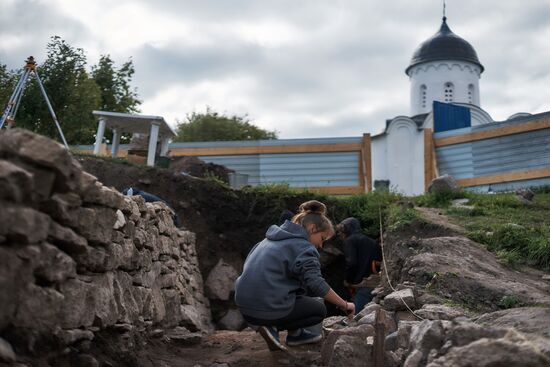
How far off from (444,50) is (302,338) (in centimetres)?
2364

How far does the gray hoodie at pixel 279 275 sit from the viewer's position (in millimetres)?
5133

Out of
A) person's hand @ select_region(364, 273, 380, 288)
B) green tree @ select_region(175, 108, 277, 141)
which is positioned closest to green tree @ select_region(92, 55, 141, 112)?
green tree @ select_region(175, 108, 277, 141)

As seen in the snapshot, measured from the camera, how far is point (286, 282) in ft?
17.2

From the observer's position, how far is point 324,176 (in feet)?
51.0

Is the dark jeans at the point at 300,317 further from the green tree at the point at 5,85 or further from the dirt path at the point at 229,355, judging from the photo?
the green tree at the point at 5,85

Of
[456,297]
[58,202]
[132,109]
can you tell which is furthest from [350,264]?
[132,109]

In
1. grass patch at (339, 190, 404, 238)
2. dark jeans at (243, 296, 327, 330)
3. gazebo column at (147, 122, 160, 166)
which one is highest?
gazebo column at (147, 122, 160, 166)

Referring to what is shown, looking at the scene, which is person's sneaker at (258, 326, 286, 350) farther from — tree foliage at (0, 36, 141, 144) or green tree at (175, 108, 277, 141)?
green tree at (175, 108, 277, 141)

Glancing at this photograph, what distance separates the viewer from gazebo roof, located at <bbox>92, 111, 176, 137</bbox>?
531 inches

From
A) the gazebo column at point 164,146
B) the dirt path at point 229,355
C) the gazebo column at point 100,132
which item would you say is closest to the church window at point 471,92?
the gazebo column at point 164,146

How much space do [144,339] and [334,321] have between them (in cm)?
238

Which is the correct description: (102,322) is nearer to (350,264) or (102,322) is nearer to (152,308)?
(152,308)

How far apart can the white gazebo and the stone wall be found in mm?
8021

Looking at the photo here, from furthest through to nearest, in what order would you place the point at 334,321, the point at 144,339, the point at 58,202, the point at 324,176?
the point at 324,176 < the point at 334,321 < the point at 144,339 < the point at 58,202
